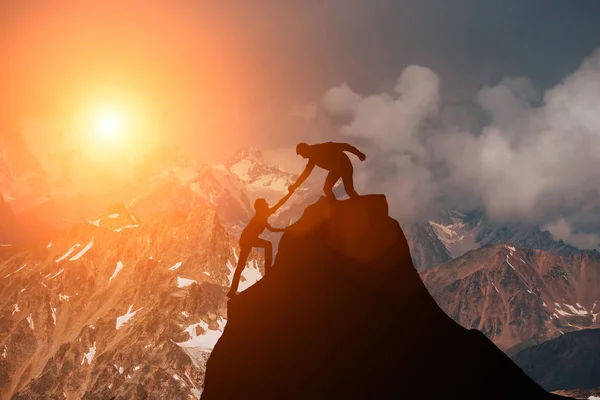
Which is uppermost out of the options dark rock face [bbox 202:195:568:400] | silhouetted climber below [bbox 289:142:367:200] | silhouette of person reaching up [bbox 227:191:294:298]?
silhouetted climber below [bbox 289:142:367:200]

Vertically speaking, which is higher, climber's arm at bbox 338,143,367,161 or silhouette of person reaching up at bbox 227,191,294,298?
climber's arm at bbox 338,143,367,161

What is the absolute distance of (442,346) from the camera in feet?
85.8

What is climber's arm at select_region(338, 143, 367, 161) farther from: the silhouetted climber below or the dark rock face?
the dark rock face

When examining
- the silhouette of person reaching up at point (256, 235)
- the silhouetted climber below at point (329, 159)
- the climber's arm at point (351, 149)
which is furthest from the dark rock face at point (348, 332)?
the climber's arm at point (351, 149)

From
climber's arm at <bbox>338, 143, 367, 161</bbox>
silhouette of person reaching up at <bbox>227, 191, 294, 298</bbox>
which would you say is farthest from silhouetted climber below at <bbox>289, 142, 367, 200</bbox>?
silhouette of person reaching up at <bbox>227, 191, 294, 298</bbox>

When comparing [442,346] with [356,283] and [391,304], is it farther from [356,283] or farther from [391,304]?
[356,283]

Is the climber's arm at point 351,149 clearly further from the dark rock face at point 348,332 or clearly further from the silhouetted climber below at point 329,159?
the dark rock face at point 348,332

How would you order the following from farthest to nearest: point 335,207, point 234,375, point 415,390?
1. point 335,207
2. point 234,375
3. point 415,390

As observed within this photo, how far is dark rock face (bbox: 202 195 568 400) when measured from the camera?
24484 millimetres


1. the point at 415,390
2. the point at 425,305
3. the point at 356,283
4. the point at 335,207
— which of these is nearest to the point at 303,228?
the point at 335,207

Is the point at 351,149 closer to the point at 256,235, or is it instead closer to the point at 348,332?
the point at 256,235

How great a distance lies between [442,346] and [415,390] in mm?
3036

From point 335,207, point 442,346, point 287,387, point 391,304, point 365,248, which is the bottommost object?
point 287,387

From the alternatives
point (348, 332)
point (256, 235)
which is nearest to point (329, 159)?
point (256, 235)
